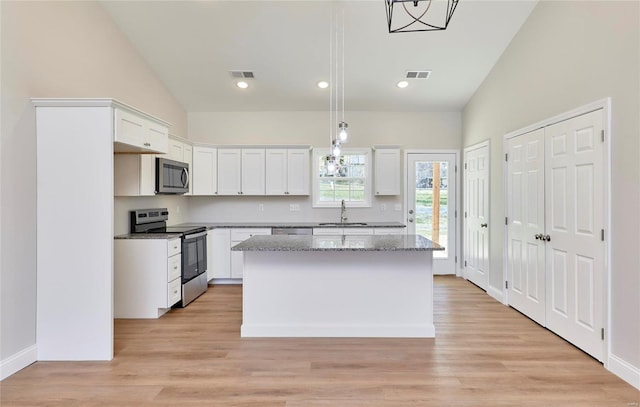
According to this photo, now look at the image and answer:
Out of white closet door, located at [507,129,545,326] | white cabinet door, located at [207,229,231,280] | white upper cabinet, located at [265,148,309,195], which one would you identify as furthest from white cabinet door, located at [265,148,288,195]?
white closet door, located at [507,129,545,326]

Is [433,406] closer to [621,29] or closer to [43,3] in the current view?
[621,29]

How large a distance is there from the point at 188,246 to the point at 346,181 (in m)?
2.71

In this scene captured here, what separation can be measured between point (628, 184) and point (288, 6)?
342cm

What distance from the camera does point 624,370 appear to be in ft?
8.18

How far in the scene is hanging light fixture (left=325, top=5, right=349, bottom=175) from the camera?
3279 millimetres

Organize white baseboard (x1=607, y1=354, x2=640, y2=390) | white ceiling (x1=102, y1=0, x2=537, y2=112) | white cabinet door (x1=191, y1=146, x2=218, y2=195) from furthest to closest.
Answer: white cabinet door (x1=191, y1=146, x2=218, y2=195) < white ceiling (x1=102, y1=0, x2=537, y2=112) < white baseboard (x1=607, y1=354, x2=640, y2=390)

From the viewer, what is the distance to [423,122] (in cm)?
579

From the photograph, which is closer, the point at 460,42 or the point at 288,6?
the point at 288,6

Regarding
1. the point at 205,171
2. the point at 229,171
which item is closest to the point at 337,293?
the point at 229,171

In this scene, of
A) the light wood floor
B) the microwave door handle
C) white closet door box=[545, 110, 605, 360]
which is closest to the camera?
the light wood floor

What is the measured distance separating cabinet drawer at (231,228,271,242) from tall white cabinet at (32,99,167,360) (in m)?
2.40

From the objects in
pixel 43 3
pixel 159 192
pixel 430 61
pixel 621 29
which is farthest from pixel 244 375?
pixel 430 61

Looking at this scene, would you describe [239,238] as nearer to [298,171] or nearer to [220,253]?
[220,253]

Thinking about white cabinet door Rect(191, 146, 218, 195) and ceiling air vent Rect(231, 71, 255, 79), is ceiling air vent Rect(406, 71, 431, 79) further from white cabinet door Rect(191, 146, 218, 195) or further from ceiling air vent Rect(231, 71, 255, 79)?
white cabinet door Rect(191, 146, 218, 195)
